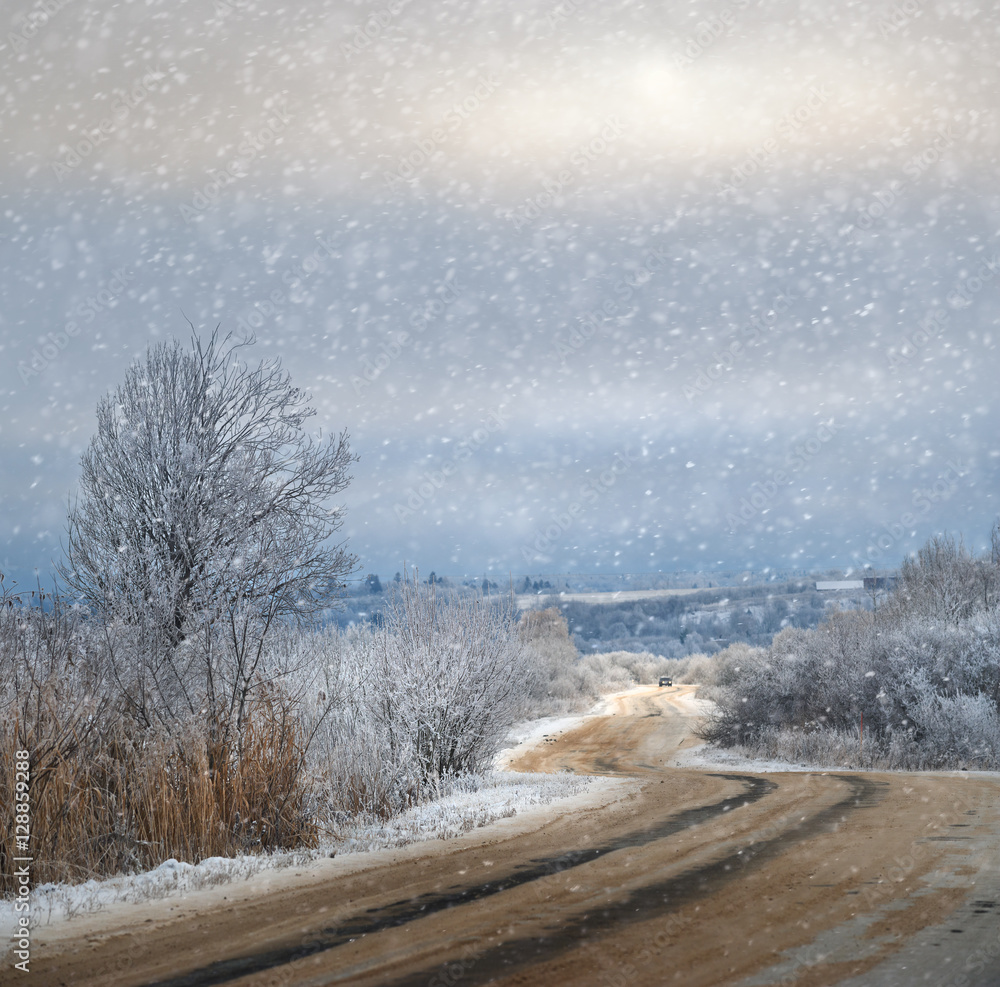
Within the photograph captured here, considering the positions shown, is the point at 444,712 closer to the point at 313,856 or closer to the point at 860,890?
the point at 313,856

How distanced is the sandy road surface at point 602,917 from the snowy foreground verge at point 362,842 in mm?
378

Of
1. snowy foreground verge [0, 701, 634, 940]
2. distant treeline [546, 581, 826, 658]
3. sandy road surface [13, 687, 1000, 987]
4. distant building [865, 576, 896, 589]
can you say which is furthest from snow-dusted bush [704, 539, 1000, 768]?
distant treeline [546, 581, 826, 658]

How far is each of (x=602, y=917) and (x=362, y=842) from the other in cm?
466

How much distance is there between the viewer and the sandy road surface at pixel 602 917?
567 centimetres

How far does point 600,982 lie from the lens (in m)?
5.47

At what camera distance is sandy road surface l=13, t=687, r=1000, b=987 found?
223 inches

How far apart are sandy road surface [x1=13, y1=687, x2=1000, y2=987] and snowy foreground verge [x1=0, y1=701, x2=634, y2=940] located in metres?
0.38

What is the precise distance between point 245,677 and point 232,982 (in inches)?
247

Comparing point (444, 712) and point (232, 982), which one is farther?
point (444, 712)

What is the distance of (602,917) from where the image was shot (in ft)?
22.9

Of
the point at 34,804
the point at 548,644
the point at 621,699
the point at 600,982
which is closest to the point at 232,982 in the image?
Answer: the point at 600,982

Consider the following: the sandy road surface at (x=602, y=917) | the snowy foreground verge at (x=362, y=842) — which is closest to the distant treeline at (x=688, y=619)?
the snowy foreground verge at (x=362, y=842)

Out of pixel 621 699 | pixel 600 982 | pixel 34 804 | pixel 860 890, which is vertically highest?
pixel 34 804

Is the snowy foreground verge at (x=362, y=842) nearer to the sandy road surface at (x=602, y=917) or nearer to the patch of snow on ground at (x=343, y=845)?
the patch of snow on ground at (x=343, y=845)
